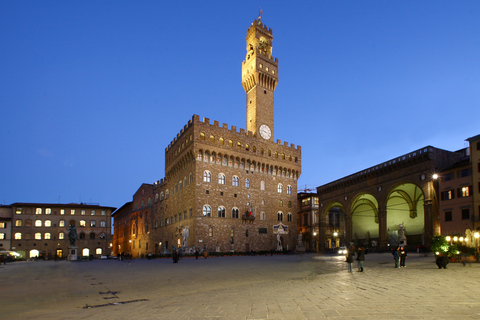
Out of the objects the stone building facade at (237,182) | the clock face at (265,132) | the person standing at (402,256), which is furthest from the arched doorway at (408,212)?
the person standing at (402,256)

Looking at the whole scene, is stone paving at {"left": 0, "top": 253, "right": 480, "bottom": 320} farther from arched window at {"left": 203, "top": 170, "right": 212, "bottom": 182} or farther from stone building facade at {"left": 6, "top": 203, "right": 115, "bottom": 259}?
stone building facade at {"left": 6, "top": 203, "right": 115, "bottom": 259}

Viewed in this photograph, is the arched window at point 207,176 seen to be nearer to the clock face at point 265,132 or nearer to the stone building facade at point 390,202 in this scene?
the clock face at point 265,132

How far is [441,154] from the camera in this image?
37844 millimetres

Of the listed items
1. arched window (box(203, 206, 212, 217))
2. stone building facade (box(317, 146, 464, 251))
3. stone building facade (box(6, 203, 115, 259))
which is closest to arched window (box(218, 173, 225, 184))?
arched window (box(203, 206, 212, 217))

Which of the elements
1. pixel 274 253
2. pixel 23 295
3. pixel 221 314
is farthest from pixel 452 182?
pixel 23 295

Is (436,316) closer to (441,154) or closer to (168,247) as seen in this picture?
(441,154)

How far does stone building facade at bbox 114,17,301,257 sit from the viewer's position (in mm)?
47156

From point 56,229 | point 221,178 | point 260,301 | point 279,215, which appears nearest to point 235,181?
point 221,178

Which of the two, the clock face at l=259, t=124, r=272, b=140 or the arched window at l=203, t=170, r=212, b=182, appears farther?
the clock face at l=259, t=124, r=272, b=140

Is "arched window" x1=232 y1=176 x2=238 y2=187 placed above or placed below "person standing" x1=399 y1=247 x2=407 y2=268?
above

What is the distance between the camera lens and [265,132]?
55250mm

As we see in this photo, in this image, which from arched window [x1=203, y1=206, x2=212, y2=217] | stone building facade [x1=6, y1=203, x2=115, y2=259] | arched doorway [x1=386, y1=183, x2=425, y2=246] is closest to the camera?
arched window [x1=203, y1=206, x2=212, y2=217]

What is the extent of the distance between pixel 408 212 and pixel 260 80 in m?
30.6

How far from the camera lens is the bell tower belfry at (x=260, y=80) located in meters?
55.0
